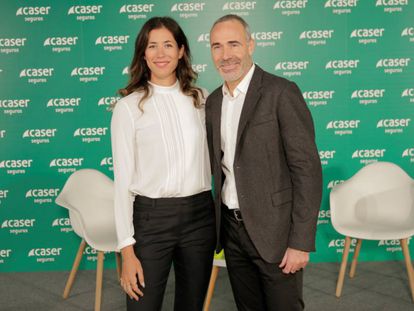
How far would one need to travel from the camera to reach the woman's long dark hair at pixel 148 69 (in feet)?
6.18

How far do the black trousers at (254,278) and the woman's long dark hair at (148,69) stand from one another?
1.97 feet

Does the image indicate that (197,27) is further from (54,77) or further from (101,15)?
(54,77)

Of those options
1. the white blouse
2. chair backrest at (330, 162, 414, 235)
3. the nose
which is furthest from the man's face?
chair backrest at (330, 162, 414, 235)

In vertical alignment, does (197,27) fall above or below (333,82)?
above

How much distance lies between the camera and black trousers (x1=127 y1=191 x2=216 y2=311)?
1850 millimetres

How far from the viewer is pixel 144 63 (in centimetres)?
196

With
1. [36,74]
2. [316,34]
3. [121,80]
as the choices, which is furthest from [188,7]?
[36,74]

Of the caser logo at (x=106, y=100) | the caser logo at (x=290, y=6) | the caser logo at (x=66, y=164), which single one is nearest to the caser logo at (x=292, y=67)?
the caser logo at (x=290, y=6)

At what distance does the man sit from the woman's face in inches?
7.5

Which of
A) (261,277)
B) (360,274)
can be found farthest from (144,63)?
(360,274)

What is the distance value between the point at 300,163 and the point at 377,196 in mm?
2323

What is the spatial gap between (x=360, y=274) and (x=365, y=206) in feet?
2.13

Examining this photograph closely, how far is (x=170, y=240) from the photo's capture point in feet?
6.12

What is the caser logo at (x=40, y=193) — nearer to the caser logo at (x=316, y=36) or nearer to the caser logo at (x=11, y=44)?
the caser logo at (x=11, y=44)
